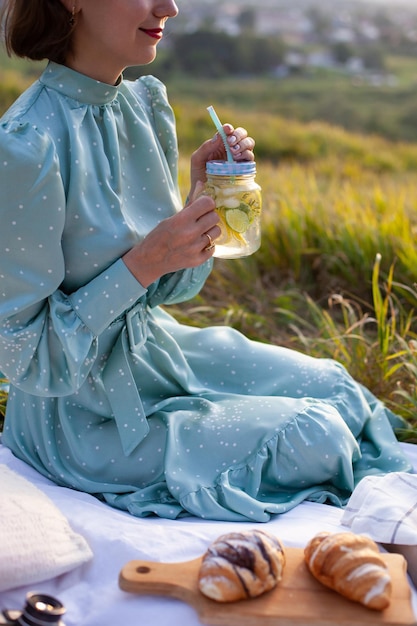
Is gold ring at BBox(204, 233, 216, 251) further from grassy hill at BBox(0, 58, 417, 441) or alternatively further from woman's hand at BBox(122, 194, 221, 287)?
grassy hill at BBox(0, 58, 417, 441)

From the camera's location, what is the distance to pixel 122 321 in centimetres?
192

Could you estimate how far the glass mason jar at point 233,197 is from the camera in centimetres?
172

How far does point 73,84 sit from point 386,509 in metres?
1.14

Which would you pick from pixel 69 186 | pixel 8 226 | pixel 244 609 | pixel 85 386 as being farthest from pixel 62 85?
pixel 244 609

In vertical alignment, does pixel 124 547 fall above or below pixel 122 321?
below

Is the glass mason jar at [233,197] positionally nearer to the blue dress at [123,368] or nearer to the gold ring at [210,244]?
the gold ring at [210,244]

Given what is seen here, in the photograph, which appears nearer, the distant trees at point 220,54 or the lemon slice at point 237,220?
the lemon slice at point 237,220

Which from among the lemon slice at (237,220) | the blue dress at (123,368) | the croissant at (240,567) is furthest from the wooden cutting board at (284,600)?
the lemon slice at (237,220)

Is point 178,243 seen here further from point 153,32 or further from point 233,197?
point 153,32

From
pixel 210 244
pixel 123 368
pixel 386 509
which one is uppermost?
pixel 210 244

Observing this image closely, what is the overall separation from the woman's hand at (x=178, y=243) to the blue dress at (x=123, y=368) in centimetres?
5

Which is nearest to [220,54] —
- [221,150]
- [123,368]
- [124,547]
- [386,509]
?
[221,150]

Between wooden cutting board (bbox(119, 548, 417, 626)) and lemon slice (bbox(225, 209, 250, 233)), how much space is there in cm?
69

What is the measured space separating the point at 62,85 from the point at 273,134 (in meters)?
12.3
